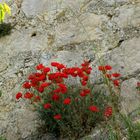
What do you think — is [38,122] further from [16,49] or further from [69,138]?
[16,49]

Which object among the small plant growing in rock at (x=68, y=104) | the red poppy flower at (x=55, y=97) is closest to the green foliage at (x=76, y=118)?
the small plant growing in rock at (x=68, y=104)

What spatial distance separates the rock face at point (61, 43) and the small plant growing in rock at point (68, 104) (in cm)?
30

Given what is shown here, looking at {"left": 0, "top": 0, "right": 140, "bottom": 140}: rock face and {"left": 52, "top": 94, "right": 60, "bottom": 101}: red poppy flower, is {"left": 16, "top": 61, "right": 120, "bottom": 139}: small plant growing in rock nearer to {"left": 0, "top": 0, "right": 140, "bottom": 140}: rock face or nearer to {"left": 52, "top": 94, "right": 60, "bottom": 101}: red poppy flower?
{"left": 52, "top": 94, "right": 60, "bottom": 101}: red poppy flower

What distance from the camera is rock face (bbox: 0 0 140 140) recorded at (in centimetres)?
563

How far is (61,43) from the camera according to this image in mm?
6484

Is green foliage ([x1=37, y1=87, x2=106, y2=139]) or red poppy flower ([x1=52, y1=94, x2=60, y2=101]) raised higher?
red poppy flower ([x1=52, y1=94, x2=60, y2=101])

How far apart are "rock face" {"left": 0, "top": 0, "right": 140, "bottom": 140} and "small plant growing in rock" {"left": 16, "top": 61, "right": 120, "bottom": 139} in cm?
30

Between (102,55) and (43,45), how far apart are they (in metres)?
0.99

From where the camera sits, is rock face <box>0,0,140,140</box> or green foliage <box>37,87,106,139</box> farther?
rock face <box>0,0,140,140</box>

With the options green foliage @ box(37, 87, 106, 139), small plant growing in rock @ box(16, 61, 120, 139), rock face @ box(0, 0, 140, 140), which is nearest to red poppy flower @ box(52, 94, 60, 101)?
small plant growing in rock @ box(16, 61, 120, 139)

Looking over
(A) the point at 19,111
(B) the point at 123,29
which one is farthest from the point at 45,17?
(A) the point at 19,111

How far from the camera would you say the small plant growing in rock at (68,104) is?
16.4 ft

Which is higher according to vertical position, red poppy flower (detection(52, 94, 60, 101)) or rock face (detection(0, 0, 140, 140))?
red poppy flower (detection(52, 94, 60, 101))

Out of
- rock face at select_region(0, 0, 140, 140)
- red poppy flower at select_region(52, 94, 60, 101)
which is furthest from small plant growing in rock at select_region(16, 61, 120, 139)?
rock face at select_region(0, 0, 140, 140)
